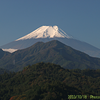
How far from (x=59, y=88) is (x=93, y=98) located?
14049mm

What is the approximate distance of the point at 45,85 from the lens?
94188 millimetres

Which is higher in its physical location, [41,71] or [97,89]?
[41,71]

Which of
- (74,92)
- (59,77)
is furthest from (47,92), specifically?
(59,77)

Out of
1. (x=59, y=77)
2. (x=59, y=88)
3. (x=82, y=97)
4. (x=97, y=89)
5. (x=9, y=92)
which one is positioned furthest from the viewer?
(x=59, y=77)

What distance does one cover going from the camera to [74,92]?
9450 cm

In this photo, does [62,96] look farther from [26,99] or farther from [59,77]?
[59,77]

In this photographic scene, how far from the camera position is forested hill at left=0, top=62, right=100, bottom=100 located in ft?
289

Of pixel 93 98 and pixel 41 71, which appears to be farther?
pixel 41 71

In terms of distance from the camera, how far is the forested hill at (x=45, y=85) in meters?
88.0

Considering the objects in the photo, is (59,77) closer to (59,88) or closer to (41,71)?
(41,71)

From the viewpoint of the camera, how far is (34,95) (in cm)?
8456

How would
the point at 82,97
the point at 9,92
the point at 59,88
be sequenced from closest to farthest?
the point at 82,97, the point at 59,88, the point at 9,92

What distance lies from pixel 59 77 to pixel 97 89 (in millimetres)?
33377

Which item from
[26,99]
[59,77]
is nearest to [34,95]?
[26,99]
